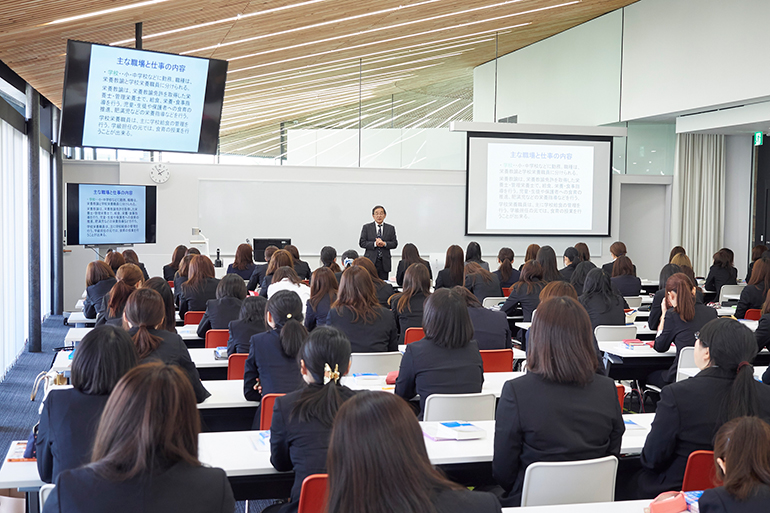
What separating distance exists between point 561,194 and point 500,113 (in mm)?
3600

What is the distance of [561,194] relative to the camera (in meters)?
11.8

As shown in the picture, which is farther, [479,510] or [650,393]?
[650,393]

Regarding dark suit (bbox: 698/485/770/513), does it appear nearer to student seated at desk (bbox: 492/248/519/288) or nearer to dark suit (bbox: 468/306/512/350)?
dark suit (bbox: 468/306/512/350)

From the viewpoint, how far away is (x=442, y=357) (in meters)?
3.50

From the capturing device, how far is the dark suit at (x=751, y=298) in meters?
6.52

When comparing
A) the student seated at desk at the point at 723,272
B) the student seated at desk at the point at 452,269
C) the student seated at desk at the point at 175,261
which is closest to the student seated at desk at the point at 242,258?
the student seated at desk at the point at 175,261

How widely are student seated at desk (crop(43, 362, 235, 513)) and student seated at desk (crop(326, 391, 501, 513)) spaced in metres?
0.43

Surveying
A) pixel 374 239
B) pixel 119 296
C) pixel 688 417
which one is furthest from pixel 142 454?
pixel 374 239

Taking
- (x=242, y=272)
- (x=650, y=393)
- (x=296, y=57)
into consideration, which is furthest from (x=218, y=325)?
(x=296, y=57)

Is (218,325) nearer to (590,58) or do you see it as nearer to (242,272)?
(242,272)

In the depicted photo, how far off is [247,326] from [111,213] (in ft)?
18.6

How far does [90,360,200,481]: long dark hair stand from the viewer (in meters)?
1.57

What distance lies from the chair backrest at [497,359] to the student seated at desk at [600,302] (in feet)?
4.87

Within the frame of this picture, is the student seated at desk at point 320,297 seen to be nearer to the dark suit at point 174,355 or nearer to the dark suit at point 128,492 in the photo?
the dark suit at point 174,355
